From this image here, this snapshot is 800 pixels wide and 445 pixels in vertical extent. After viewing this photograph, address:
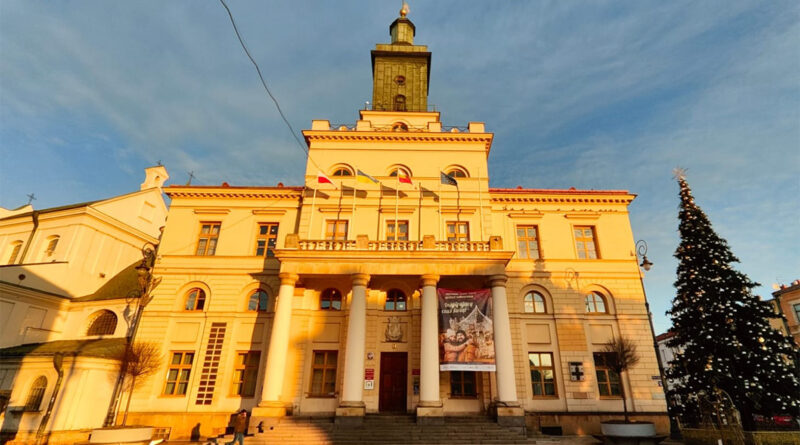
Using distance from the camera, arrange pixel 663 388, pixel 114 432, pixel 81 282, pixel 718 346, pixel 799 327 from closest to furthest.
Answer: pixel 114 432
pixel 718 346
pixel 663 388
pixel 81 282
pixel 799 327

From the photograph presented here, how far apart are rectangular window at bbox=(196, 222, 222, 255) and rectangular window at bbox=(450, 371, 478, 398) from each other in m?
14.6

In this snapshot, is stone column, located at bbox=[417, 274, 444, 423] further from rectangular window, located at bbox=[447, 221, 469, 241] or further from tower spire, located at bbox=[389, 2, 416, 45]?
tower spire, located at bbox=[389, 2, 416, 45]

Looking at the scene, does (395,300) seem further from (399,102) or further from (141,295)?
(399,102)

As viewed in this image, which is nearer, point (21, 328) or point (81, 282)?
point (21, 328)

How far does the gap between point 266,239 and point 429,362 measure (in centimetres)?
1165

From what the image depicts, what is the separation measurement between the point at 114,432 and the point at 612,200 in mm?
26305

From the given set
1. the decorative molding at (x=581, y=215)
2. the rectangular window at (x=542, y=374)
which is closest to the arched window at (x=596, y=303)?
the rectangular window at (x=542, y=374)

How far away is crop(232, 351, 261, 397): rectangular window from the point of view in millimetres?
18812

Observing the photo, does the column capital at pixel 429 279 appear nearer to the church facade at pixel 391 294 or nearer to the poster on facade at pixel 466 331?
the church facade at pixel 391 294

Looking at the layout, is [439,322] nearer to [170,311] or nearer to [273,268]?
[273,268]

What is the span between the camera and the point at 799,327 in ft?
110

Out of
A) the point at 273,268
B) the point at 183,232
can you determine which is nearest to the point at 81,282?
the point at 183,232

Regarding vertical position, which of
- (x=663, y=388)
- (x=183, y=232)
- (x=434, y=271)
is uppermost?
(x=183, y=232)

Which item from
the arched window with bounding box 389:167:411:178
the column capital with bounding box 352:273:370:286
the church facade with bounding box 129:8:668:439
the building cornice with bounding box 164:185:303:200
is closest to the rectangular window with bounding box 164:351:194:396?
the church facade with bounding box 129:8:668:439
